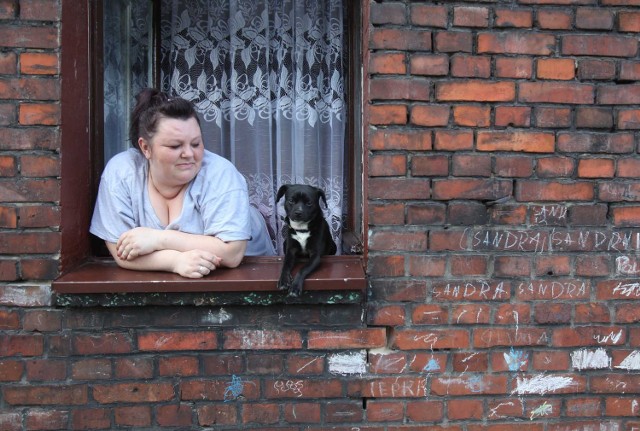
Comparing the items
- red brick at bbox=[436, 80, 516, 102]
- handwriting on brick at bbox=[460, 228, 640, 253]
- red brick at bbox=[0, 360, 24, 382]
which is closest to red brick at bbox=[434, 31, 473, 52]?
red brick at bbox=[436, 80, 516, 102]

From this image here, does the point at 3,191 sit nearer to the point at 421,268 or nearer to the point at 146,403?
the point at 146,403

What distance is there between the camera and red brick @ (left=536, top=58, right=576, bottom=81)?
2521 millimetres

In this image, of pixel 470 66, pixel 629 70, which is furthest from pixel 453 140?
pixel 629 70

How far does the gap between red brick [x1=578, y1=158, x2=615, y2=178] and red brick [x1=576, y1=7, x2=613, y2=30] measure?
0.61 m

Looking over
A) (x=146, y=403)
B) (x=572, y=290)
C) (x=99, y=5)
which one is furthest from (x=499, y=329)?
(x=99, y=5)

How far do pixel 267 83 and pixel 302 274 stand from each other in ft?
4.26

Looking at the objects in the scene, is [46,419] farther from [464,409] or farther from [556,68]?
[556,68]

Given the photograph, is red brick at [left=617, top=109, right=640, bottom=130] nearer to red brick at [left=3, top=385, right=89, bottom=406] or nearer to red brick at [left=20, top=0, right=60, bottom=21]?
red brick at [left=20, top=0, right=60, bottom=21]

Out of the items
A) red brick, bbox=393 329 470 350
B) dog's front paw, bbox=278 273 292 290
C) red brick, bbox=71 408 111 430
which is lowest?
red brick, bbox=71 408 111 430

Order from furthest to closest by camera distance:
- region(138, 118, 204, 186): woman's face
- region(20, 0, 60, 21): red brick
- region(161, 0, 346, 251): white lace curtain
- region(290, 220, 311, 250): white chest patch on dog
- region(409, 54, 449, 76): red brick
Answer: region(161, 0, 346, 251): white lace curtain, region(290, 220, 311, 250): white chest patch on dog, region(138, 118, 204, 186): woman's face, region(409, 54, 449, 76): red brick, region(20, 0, 60, 21): red brick

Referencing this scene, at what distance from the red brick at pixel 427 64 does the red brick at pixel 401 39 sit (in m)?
0.04

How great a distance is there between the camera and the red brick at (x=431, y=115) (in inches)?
98.3

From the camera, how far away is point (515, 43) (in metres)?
2.51

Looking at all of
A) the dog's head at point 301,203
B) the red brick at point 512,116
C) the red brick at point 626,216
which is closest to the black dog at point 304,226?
the dog's head at point 301,203
